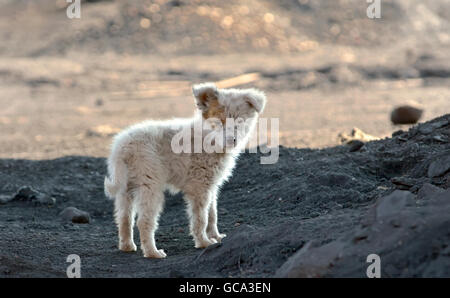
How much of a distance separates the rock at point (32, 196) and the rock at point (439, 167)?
5.97m

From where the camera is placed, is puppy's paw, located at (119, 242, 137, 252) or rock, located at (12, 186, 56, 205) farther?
rock, located at (12, 186, 56, 205)

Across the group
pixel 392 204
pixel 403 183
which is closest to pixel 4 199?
pixel 403 183

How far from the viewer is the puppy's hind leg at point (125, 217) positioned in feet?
26.1

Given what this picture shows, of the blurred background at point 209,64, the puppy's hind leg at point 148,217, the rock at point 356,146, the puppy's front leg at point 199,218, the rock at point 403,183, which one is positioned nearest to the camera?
the puppy's hind leg at point 148,217

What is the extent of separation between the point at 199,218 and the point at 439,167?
9.67 feet

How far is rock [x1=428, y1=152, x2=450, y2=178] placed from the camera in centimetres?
807

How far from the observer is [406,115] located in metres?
19.0

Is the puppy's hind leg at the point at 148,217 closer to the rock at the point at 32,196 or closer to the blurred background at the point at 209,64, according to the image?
the rock at the point at 32,196

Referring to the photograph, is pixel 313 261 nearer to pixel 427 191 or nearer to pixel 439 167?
pixel 427 191

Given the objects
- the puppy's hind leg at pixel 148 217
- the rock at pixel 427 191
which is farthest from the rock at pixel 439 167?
the puppy's hind leg at pixel 148 217

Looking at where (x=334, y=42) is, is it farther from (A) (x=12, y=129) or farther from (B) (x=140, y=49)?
(A) (x=12, y=129)

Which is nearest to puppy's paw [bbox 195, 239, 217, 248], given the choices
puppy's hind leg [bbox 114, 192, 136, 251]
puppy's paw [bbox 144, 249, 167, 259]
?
puppy's paw [bbox 144, 249, 167, 259]

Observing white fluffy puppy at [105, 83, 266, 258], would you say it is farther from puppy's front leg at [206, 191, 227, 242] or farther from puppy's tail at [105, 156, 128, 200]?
puppy's front leg at [206, 191, 227, 242]

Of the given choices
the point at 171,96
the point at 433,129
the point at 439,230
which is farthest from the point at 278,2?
the point at 439,230
